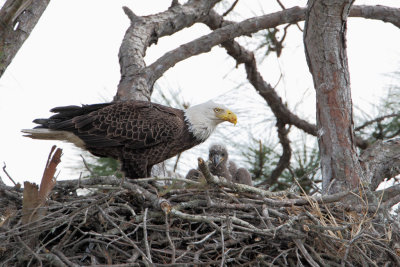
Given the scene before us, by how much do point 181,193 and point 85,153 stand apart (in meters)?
2.55

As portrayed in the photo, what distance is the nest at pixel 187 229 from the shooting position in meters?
3.36

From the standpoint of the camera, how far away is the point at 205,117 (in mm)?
5121

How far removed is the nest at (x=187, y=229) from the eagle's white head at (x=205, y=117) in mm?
1221

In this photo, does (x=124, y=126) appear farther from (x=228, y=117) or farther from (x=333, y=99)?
(x=333, y=99)

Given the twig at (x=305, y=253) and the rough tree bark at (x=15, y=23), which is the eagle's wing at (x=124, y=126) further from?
the twig at (x=305, y=253)

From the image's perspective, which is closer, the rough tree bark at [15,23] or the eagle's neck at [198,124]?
the rough tree bark at [15,23]

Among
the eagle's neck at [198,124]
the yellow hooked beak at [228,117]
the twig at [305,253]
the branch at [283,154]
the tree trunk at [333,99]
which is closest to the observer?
the twig at [305,253]

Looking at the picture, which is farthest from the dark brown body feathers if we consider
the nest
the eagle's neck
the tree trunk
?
the tree trunk

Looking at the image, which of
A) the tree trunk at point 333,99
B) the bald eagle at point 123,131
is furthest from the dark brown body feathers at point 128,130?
the tree trunk at point 333,99

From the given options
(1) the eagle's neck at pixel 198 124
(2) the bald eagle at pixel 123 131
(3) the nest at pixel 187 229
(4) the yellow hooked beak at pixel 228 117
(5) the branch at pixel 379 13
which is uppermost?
(5) the branch at pixel 379 13

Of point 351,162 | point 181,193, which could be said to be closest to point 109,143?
point 181,193

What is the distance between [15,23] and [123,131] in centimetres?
128

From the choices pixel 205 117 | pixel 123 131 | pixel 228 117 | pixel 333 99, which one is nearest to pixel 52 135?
pixel 123 131

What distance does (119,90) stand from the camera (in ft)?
17.2
